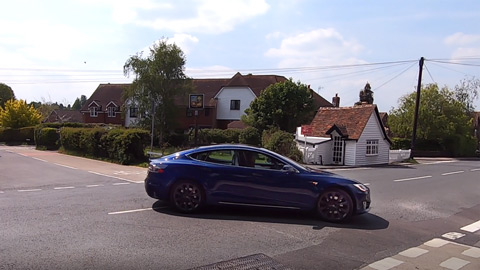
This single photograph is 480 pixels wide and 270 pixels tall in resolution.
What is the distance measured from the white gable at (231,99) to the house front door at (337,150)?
22.4 m

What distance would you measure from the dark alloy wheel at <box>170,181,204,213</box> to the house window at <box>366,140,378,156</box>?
900 inches

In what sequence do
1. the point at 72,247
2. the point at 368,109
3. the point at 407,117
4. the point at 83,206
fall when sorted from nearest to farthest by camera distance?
the point at 72,247, the point at 83,206, the point at 368,109, the point at 407,117

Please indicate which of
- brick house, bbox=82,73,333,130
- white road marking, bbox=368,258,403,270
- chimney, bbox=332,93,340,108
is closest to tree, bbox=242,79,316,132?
brick house, bbox=82,73,333,130

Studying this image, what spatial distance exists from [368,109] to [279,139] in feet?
24.4

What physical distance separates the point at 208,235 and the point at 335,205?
271 centimetres

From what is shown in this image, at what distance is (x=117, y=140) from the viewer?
797 inches

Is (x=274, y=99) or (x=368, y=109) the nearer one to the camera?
(x=368, y=109)

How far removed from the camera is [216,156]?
8000 millimetres

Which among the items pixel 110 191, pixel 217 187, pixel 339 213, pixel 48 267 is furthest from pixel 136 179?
pixel 48 267

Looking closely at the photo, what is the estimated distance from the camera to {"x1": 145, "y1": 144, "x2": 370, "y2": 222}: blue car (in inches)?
299

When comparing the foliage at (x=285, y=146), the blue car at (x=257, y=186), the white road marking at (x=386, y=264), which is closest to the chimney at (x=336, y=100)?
the foliage at (x=285, y=146)

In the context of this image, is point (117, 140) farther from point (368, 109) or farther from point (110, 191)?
point (368, 109)

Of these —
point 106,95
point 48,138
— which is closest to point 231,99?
point 106,95

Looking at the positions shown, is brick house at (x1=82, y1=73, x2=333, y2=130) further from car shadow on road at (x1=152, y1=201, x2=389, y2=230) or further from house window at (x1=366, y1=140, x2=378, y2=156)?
car shadow on road at (x1=152, y1=201, x2=389, y2=230)
